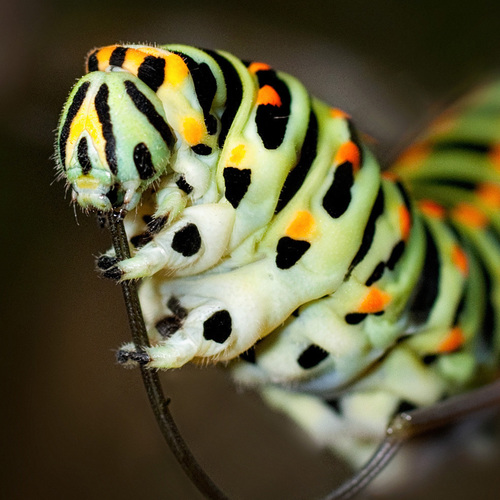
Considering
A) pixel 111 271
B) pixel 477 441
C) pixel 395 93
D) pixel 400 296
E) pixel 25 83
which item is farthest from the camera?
pixel 395 93

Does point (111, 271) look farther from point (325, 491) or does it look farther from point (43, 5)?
point (43, 5)

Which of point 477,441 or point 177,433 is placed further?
point 477,441

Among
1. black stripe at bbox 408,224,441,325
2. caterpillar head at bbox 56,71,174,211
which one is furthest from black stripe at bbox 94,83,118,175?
black stripe at bbox 408,224,441,325

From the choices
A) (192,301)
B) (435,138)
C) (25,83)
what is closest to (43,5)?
(25,83)

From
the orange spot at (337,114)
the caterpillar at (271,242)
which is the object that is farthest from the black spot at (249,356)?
the orange spot at (337,114)

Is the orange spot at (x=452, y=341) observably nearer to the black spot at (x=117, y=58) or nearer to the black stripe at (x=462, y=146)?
the black stripe at (x=462, y=146)

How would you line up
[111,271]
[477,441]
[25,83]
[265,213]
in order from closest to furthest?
[111,271]
[265,213]
[25,83]
[477,441]

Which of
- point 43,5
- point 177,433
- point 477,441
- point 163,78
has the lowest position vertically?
point 477,441
